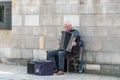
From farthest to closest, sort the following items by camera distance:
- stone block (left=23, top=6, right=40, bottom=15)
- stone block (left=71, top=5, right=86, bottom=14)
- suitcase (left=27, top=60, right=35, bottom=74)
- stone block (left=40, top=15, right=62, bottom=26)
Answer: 1. stone block (left=23, top=6, right=40, bottom=15)
2. stone block (left=40, top=15, right=62, bottom=26)
3. stone block (left=71, top=5, right=86, bottom=14)
4. suitcase (left=27, top=60, right=35, bottom=74)

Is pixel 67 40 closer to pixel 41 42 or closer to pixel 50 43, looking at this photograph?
pixel 50 43

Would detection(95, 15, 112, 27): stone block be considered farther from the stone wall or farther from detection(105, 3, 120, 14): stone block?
detection(105, 3, 120, 14): stone block

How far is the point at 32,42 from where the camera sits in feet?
35.4

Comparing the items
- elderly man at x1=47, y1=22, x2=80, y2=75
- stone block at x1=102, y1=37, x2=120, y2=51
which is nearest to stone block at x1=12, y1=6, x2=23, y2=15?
elderly man at x1=47, y1=22, x2=80, y2=75

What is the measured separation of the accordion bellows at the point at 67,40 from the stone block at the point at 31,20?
1.12 meters

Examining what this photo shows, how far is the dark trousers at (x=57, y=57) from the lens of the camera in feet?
32.5

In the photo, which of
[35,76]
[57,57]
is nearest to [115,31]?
[57,57]

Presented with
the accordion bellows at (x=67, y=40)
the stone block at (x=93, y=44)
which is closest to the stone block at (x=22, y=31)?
the accordion bellows at (x=67, y=40)

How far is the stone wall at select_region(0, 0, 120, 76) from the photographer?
9.92m

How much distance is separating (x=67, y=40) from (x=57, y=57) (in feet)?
2.03

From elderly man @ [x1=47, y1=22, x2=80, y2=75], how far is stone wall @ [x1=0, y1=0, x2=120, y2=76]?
14.9 inches

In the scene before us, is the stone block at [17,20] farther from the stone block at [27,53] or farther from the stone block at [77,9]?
the stone block at [77,9]

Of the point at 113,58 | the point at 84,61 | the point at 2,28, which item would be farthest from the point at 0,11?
the point at 113,58

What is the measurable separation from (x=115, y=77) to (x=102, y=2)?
2.10 meters
